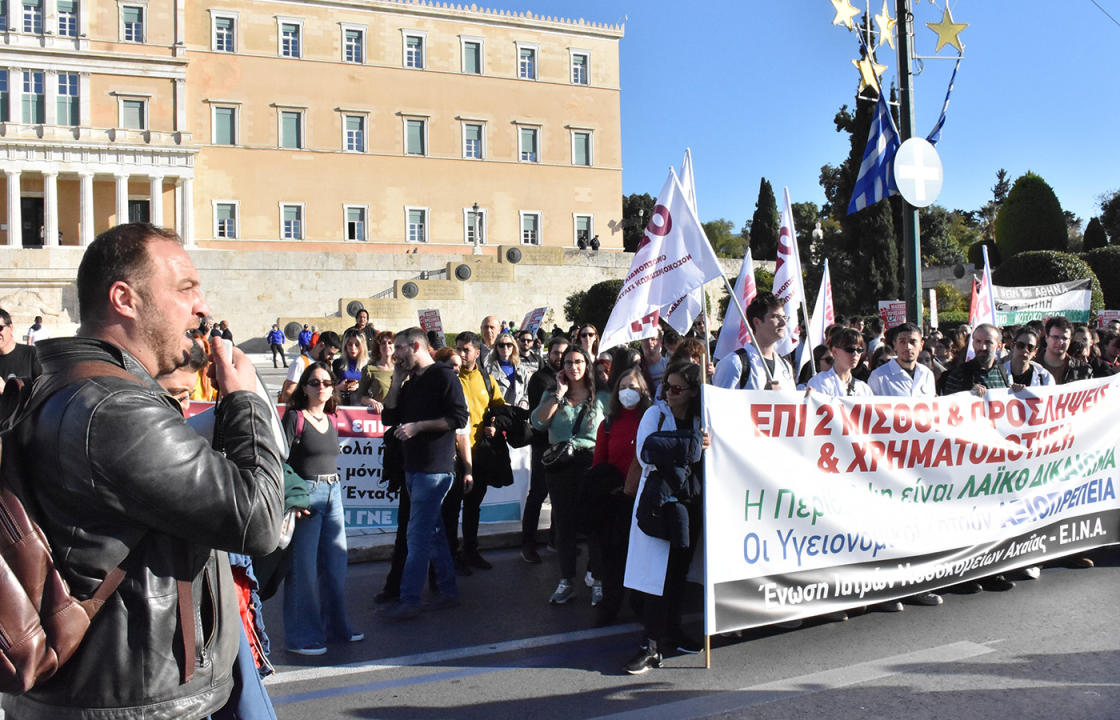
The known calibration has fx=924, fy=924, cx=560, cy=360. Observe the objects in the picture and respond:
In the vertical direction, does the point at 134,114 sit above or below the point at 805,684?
above

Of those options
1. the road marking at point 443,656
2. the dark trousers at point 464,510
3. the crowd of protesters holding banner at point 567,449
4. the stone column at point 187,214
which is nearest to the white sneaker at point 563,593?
the crowd of protesters holding banner at point 567,449

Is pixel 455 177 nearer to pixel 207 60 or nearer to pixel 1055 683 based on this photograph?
pixel 207 60

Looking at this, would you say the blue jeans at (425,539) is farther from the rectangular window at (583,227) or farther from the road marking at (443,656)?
the rectangular window at (583,227)

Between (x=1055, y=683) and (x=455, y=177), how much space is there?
5211 cm

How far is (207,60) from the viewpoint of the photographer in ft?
161

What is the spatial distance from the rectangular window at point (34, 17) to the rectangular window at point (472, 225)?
77.3 feet

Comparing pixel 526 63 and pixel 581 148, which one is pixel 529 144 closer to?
pixel 581 148

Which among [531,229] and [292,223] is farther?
[531,229]

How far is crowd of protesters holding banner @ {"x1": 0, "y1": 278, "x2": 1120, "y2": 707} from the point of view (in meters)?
5.32

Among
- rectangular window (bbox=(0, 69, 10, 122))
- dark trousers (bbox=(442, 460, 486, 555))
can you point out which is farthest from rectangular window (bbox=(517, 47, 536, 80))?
dark trousers (bbox=(442, 460, 486, 555))

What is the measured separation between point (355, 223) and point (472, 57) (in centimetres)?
1223

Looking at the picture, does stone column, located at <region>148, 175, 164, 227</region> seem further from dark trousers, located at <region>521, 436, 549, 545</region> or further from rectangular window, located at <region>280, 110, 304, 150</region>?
dark trousers, located at <region>521, 436, 549, 545</region>

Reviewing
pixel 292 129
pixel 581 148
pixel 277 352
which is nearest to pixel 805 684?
pixel 277 352

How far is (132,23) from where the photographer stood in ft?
157
